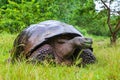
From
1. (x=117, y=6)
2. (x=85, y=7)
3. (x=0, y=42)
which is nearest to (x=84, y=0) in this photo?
(x=85, y=7)

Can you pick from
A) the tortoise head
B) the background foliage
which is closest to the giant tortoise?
the tortoise head

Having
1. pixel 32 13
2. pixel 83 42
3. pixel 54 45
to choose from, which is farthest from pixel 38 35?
pixel 32 13

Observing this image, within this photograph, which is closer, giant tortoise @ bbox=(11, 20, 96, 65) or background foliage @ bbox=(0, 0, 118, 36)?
giant tortoise @ bbox=(11, 20, 96, 65)

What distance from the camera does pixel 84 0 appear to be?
1066 cm

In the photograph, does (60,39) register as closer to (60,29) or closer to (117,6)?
(60,29)

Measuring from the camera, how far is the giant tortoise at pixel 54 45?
440 centimetres

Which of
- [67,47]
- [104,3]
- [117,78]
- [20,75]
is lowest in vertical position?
[104,3]

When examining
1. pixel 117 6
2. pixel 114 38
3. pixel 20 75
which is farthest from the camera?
pixel 117 6

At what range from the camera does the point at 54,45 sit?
4676 mm

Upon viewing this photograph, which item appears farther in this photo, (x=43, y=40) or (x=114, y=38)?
(x=114, y=38)

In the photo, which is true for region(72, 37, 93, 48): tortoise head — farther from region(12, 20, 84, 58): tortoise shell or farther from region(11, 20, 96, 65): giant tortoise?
region(12, 20, 84, 58): tortoise shell

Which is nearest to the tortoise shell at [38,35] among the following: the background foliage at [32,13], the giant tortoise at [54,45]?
the giant tortoise at [54,45]

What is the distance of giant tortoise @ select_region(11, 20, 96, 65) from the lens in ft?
14.4

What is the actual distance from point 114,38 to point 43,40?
4.54 meters
